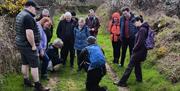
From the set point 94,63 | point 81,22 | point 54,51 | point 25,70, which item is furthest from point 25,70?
point 81,22

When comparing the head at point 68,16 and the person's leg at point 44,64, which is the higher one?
the head at point 68,16

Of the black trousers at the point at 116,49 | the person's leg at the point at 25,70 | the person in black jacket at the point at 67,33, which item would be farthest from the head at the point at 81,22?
the person's leg at the point at 25,70

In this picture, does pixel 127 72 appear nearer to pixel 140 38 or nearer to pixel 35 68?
pixel 140 38

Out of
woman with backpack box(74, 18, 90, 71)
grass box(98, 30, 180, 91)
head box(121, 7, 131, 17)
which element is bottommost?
grass box(98, 30, 180, 91)

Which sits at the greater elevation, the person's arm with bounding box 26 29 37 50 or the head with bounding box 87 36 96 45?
the person's arm with bounding box 26 29 37 50

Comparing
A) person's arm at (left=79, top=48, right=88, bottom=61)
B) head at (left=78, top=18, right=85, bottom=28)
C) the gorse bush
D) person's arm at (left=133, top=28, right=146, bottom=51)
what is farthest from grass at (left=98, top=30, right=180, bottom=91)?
the gorse bush

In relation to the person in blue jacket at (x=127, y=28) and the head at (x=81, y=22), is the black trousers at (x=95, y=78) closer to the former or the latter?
the head at (x=81, y=22)

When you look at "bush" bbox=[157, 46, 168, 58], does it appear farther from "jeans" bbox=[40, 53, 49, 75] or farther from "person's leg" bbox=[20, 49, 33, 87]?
"person's leg" bbox=[20, 49, 33, 87]

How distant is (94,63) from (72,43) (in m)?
3.53

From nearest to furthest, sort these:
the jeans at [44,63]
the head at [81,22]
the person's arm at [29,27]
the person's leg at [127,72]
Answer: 1. the person's arm at [29,27]
2. the jeans at [44,63]
3. the person's leg at [127,72]
4. the head at [81,22]

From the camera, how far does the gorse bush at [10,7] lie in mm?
14820

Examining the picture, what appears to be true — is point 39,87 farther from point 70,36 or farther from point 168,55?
point 168,55

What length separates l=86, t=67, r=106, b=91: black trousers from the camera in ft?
42.1

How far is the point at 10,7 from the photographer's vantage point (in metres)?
14.8
